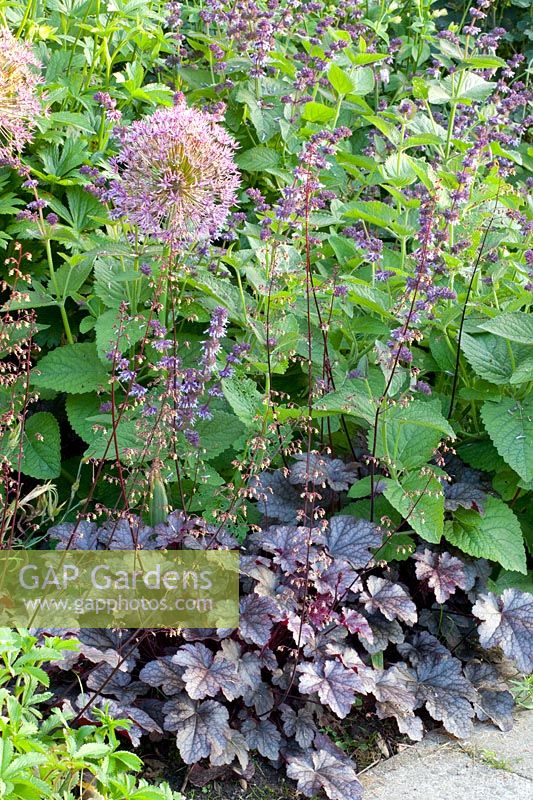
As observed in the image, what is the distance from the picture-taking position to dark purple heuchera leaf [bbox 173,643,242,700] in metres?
2.23

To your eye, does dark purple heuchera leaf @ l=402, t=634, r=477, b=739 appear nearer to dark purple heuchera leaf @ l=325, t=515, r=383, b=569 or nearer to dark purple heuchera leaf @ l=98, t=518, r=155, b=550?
dark purple heuchera leaf @ l=325, t=515, r=383, b=569

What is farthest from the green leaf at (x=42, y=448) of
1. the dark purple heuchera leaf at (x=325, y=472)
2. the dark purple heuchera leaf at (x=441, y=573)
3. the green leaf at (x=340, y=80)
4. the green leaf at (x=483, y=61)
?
the green leaf at (x=483, y=61)

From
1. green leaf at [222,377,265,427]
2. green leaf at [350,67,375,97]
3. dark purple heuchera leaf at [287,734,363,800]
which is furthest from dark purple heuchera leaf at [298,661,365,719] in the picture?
green leaf at [350,67,375,97]

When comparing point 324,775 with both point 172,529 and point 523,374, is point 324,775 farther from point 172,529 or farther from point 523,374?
point 523,374

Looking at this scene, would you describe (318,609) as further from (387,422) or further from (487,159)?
(487,159)

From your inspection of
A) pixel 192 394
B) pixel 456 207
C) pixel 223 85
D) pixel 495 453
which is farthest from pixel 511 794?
pixel 223 85

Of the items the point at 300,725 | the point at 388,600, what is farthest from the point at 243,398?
the point at 300,725

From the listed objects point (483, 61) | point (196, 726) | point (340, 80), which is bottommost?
point (196, 726)

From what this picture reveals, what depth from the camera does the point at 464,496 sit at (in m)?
2.87

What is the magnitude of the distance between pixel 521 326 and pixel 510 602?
781 millimetres

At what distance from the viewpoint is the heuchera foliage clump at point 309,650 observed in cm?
227

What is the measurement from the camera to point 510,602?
2688 mm

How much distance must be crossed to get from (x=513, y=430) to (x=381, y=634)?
70 cm

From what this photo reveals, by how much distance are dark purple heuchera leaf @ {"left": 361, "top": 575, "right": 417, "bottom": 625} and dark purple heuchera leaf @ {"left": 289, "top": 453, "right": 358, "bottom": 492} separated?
31 cm
